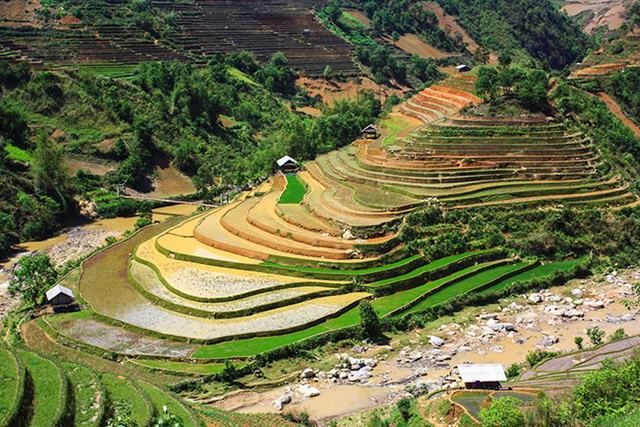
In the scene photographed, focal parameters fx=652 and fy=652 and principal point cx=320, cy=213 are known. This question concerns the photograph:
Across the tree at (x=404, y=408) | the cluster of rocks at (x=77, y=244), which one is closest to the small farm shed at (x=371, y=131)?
the cluster of rocks at (x=77, y=244)

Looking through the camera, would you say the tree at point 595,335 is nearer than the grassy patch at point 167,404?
No

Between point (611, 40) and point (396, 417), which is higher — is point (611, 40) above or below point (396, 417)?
above

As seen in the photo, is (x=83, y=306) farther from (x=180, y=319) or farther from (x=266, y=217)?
(x=266, y=217)

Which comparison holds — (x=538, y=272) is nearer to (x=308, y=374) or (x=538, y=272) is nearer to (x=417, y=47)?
(x=308, y=374)

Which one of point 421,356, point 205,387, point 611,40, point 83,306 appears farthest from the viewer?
point 611,40

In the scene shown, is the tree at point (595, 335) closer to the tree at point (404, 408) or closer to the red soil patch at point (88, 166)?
the tree at point (404, 408)

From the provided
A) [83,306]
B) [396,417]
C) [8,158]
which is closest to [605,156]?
[396,417]
